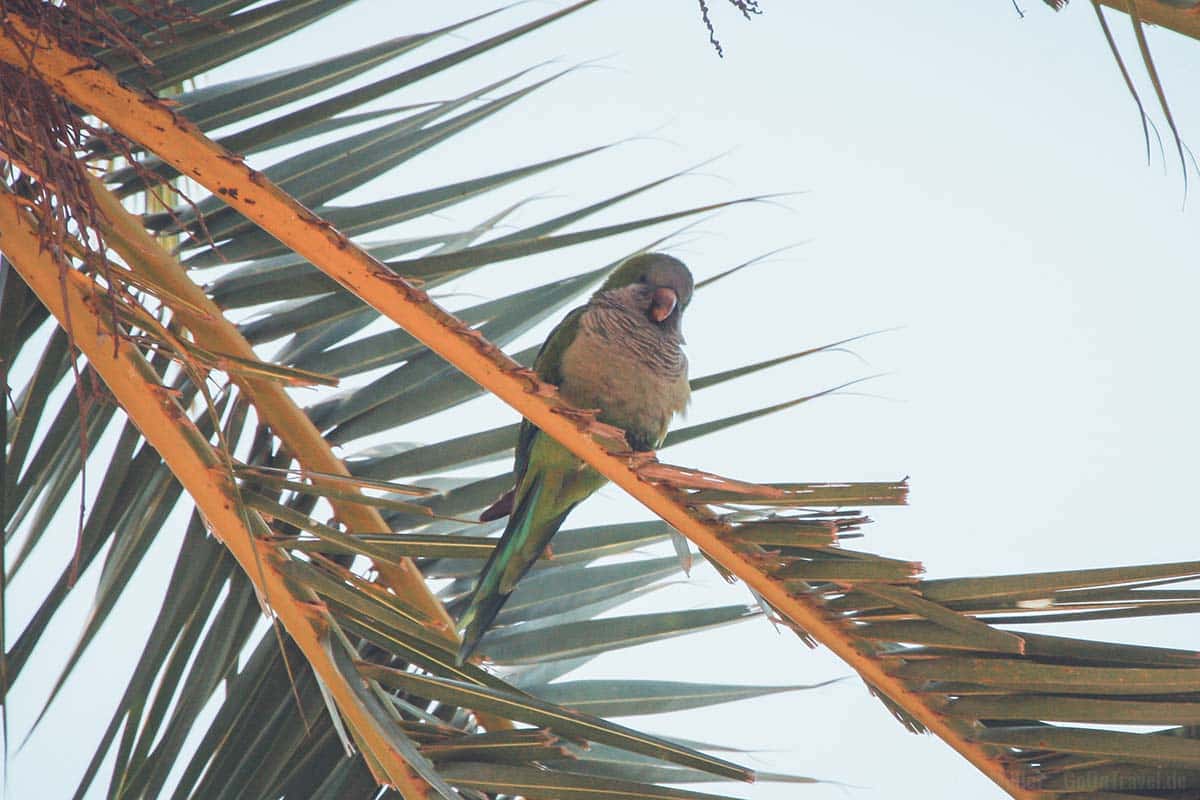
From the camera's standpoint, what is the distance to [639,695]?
6.73 feet

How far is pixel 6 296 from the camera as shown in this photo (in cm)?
209

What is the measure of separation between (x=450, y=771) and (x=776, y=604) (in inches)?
22.0


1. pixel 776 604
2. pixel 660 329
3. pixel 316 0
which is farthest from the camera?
pixel 660 329

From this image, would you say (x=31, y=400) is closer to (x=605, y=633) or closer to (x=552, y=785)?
(x=605, y=633)

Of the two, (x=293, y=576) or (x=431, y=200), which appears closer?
(x=293, y=576)

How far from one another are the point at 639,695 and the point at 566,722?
0.48 m

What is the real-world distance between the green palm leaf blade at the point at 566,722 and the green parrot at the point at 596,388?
20 centimetres

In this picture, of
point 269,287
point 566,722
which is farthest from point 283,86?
point 566,722

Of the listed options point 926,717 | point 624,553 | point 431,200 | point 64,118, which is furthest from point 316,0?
point 926,717

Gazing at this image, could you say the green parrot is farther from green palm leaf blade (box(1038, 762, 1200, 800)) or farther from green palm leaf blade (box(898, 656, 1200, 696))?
green palm leaf blade (box(1038, 762, 1200, 800))

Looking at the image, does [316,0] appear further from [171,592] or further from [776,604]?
[776,604]

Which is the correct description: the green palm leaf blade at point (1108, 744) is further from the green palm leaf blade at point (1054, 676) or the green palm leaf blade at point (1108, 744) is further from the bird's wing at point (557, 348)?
the bird's wing at point (557, 348)

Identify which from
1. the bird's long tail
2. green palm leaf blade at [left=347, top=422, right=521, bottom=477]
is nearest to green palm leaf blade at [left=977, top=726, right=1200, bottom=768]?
the bird's long tail

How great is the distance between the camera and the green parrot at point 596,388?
2.00 m
